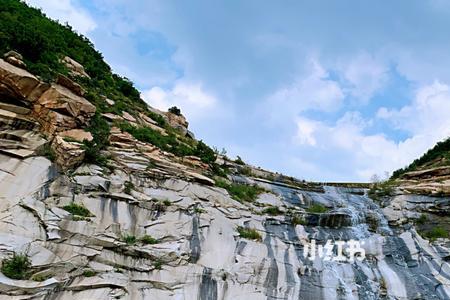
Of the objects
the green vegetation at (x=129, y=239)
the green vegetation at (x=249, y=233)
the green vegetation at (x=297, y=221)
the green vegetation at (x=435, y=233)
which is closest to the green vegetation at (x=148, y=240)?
the green vegetation at (x=129, y=239)

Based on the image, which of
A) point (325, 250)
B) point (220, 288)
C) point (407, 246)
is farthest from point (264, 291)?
point (407, 246)

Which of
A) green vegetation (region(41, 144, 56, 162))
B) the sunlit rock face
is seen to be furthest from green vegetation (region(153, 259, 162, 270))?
green vegetation (region(41, 144, 56, 162))

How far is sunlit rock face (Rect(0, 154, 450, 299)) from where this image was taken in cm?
1091

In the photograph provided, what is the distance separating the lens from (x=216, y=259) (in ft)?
42.8

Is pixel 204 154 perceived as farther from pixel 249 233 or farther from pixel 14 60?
pixel 14 60

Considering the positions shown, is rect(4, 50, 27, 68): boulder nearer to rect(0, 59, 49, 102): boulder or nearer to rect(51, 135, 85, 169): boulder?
rect(0, 59, 49, 102): boulder

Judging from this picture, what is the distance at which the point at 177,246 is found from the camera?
42.1 feet

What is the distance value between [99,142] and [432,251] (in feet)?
43.9

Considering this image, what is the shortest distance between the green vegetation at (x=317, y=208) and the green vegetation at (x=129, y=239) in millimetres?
8545

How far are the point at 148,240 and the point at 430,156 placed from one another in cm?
2470

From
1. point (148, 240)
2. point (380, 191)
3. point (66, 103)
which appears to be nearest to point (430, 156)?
point (380, 191)

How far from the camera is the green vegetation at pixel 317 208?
719 inches

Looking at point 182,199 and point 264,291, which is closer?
point 264,291

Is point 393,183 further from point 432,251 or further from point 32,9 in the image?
point 32,9
